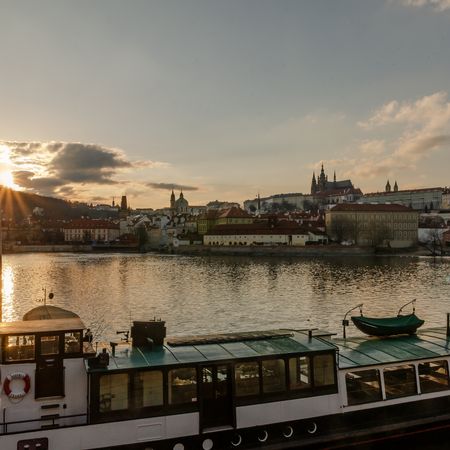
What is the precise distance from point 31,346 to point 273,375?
443 cm

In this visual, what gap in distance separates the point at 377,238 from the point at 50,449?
117 metres

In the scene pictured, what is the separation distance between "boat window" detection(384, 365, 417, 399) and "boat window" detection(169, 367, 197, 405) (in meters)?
4.27

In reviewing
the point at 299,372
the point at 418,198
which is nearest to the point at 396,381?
the point at 299,372

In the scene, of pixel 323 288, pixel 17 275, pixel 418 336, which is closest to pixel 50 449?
pixel 418 336

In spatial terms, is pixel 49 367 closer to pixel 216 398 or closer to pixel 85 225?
pixel 216 398

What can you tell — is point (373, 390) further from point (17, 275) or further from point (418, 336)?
point (17, 275)

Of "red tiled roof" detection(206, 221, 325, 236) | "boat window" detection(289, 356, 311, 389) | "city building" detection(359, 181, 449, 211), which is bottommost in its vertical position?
"boat window" detection(289, 356, 311, 389)

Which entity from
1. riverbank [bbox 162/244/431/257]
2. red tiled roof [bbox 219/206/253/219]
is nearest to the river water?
riverbank [bbox 162/244/431/257]

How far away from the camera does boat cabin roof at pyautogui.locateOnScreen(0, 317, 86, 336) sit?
805cm

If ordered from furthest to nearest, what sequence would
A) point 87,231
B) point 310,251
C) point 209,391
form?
1. point 87,231
2. point 310,251
3. point 209,391

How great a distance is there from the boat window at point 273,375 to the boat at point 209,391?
2cm

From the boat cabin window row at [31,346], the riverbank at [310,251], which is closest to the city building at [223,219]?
the riverbank at [310,251]

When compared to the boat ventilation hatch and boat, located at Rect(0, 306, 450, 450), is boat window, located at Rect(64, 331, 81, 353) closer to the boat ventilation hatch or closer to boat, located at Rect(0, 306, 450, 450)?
boat, located at Rect(0, 306, 450, 450)

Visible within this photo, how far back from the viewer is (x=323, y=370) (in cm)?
962
